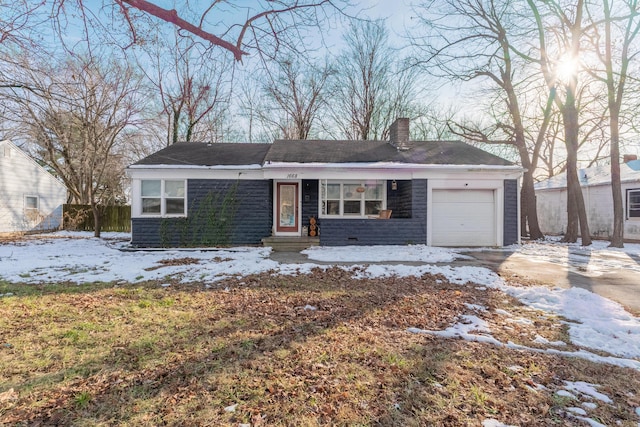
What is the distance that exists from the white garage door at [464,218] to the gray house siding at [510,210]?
43cm

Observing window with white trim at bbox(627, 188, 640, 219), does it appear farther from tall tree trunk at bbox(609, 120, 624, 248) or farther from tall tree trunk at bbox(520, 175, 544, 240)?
tall tree trunk at bbox(520, 175, 544, 240)

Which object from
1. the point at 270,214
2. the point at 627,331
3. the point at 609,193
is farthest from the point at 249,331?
the point at 609,193

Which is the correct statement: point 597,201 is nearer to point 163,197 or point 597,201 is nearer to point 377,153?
point 377,153

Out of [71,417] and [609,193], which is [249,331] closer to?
[71,417]

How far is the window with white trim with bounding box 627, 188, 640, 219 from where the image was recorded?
14719 millimetres

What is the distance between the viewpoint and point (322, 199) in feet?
Answer: 40.3

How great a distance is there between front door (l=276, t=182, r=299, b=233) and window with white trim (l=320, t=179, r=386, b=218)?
1093 mm

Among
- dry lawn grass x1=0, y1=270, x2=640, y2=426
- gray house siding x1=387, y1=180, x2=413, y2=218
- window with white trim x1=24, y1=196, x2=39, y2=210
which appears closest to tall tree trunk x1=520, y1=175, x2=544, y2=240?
gray house siding x1=387, y1=180, x2=413, y2=218

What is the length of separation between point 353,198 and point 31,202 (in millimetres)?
18350

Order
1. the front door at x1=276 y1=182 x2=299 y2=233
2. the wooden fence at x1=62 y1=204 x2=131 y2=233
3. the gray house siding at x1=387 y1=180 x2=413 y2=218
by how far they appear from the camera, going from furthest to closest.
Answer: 1. the wooden fence at x1=62 y1=204 x2=131 y2=233
2. the front door at x1=276 y1=182 x2=299 y2=233
3. the gray house siding at x1=387 y1=180 x2=413 y2=218

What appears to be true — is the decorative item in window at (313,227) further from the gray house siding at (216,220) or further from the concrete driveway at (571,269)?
the concrete driveway at (571,269)

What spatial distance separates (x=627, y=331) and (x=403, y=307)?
2552 mm

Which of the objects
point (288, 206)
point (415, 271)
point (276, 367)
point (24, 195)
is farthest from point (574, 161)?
point (24, 195)

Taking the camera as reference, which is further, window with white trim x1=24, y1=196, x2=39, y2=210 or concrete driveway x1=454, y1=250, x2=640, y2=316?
window with white trim x1=24, y1=196, x2=39, y2=210
